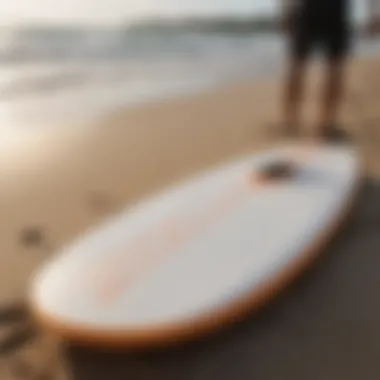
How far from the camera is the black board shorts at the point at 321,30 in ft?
10.4

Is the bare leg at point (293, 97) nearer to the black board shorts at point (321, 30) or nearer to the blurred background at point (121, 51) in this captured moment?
the black board shorts at point (321, 30)

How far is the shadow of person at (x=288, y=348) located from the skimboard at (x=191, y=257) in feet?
0.15

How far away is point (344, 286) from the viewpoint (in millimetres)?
2047

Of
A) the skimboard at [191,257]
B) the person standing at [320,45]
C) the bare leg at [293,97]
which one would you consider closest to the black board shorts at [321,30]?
the person standing at [320,45]

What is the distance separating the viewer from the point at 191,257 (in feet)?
6.52

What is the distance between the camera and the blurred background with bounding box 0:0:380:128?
164 inches

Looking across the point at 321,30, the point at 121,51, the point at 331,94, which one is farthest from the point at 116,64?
the point at 321,30

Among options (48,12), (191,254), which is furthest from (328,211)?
(48,12)

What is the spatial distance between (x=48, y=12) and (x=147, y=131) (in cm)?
264

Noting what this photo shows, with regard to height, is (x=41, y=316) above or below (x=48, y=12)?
below

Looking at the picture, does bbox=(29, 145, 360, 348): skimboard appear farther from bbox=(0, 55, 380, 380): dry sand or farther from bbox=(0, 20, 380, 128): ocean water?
bbox=(0, 20, 380, 128): ocean water

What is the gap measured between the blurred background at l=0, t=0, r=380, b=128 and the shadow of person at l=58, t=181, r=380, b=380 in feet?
6.21

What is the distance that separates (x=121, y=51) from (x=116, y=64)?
448mm

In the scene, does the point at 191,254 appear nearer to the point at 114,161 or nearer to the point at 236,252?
the point at 236,252
